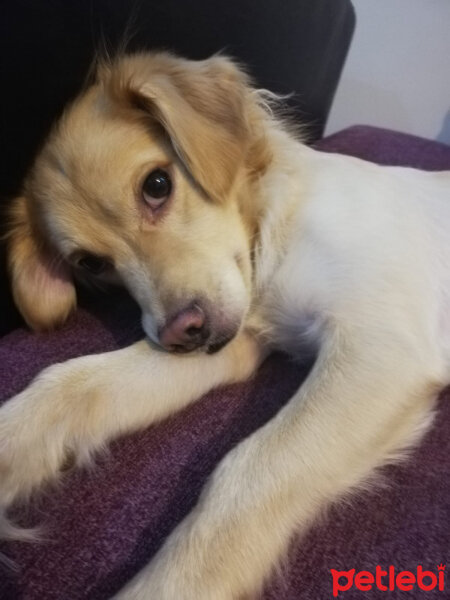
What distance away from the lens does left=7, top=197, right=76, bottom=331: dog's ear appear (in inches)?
A: 40.9

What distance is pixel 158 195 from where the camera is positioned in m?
0.96

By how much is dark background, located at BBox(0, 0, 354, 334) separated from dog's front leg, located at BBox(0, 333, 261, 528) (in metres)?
0.29

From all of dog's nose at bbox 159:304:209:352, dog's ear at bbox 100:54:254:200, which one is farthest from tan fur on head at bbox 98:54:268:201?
dog's nose at bbox 159:304:209:352

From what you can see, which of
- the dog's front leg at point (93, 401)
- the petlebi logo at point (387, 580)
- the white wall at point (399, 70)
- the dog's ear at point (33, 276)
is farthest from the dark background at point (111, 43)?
the white wall at point (399, 70)

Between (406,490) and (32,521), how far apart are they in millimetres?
510

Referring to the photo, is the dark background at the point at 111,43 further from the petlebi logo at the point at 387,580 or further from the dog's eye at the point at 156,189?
the petlebi logo at the point at 387,580

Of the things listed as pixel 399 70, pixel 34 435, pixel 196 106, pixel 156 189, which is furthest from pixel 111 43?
pixel 399 70

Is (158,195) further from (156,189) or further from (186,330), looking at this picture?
(186,330)

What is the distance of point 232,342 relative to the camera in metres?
0.97

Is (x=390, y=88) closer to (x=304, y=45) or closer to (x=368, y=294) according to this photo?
(x=304, y=45)

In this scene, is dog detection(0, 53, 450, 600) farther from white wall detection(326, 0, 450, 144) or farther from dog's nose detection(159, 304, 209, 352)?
white wall detection(326, 0, 450, 144)

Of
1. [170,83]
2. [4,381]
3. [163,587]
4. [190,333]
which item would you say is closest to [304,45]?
[170,83]

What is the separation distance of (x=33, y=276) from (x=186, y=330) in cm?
37

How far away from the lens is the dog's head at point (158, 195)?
3.00 feet
